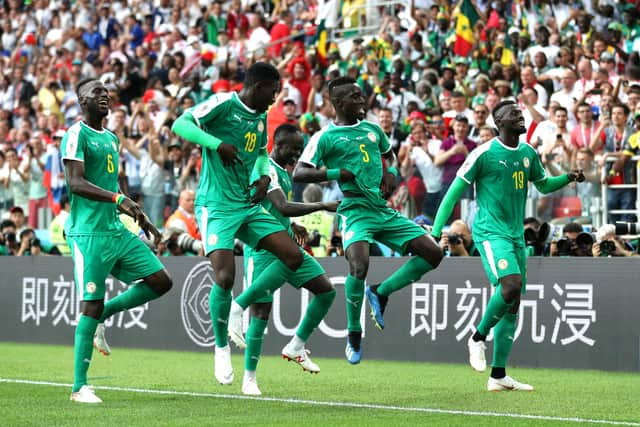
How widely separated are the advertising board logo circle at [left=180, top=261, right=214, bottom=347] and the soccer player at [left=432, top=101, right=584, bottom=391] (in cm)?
566

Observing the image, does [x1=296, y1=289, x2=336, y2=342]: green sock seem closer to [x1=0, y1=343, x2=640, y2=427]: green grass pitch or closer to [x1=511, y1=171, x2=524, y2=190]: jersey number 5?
[x1=0, y1=343, x2=640, y2=427]: green grass pitch

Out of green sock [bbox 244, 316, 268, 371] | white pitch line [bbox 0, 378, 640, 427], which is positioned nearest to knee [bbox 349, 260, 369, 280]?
green sock [bbox 244, 316, 268, 371]

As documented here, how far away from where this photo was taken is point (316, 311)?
1078 cm

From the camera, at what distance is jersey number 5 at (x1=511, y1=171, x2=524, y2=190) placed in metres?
11.1

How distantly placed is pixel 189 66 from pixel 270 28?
188cm

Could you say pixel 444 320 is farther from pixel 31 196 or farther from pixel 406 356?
Result: pixel 31 196

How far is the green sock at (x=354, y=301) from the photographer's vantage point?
11.4 meters

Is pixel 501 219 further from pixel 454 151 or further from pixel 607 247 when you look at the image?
pixel 454 151

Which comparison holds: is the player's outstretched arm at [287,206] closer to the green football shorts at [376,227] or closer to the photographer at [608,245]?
the green football shorts at [376,227]

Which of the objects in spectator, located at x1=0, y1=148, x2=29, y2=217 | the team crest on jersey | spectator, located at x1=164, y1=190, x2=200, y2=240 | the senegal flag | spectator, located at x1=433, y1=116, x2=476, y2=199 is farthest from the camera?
the senegal flag

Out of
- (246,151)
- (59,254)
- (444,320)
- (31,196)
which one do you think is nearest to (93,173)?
(246,151)

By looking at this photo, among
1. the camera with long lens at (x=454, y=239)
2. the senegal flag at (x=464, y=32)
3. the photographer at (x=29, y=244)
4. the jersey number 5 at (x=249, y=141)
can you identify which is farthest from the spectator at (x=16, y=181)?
the jersey number 5 at (x=249, y=141)

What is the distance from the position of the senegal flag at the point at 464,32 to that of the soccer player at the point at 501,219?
937 centimetres

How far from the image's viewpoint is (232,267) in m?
10.3
